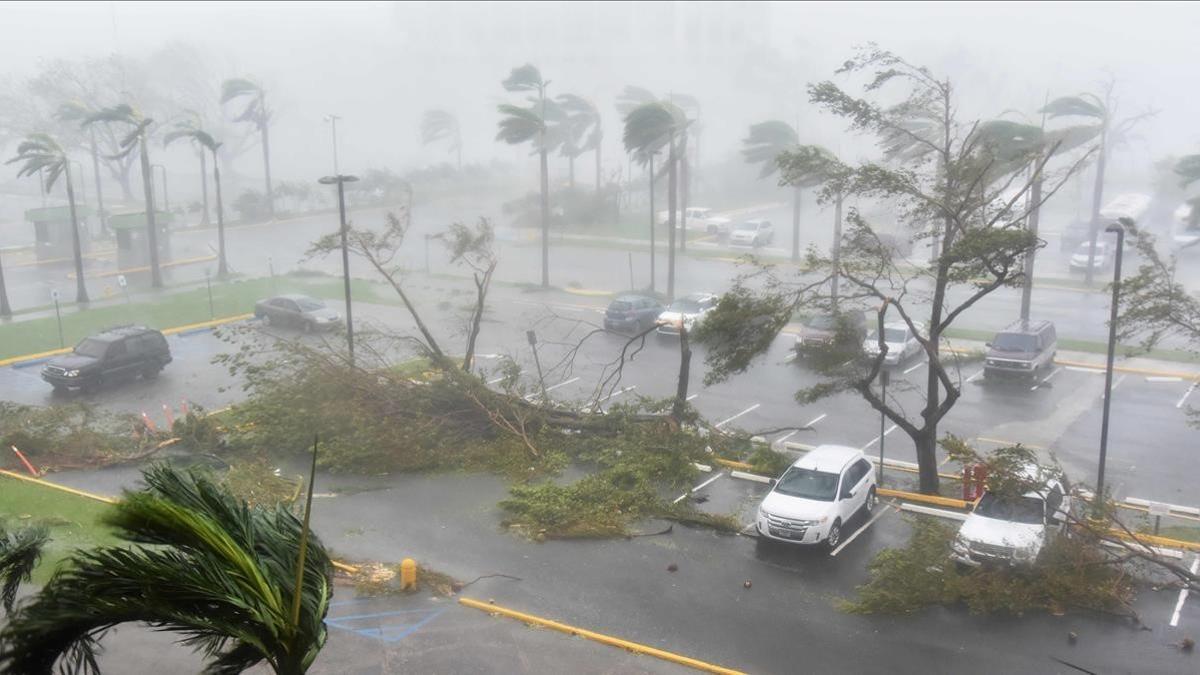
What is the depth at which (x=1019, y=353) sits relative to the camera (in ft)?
91.1

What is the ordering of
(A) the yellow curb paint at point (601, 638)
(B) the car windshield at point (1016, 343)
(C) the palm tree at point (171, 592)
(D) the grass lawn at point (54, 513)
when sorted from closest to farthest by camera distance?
(C) the palm tree at point (171, 592)
(A) the yellow curb paint at point (601, 638)
(D) the grass lawn at point (54, 513)
(B) the car windshield at point (1016, 343)

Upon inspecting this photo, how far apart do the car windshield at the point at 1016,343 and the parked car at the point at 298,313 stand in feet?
67.2

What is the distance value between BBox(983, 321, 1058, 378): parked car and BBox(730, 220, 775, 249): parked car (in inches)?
1009

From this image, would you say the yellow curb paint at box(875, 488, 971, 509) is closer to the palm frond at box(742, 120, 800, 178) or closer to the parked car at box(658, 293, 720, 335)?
the parked car at box(658, 293, 720, 335)

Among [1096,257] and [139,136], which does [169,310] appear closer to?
[139,136]

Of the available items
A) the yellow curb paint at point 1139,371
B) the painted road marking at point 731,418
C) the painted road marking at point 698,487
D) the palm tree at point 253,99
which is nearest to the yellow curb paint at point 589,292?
the painted road marking at point 731,418

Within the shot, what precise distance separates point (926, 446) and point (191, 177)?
92063 millimetres

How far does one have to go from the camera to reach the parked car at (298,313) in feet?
111

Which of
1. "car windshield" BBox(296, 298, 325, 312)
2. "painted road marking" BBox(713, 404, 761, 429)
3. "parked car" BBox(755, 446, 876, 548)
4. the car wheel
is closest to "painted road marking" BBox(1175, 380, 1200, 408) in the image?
"painted road marking" BBox(713, 404, 761, 429)

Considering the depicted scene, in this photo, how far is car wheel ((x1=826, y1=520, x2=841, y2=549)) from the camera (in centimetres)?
1688

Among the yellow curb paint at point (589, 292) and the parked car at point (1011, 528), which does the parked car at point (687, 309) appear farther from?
the parked car at point (1011, 528)

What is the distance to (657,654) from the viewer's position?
1337cm

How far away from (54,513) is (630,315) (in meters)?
19.0

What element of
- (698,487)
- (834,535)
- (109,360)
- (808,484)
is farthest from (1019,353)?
(109,360)
